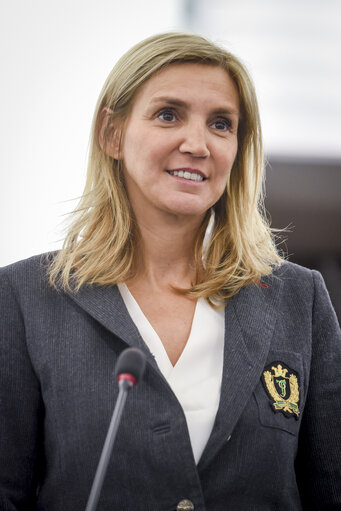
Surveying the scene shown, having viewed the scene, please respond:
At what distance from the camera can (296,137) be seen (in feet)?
7.46

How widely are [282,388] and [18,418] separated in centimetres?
45

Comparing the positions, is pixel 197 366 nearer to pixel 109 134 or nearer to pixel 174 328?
pixel 174 328

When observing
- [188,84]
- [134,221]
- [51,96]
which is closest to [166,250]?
[134,221]

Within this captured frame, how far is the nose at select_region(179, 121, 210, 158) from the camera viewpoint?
1140 millimetres

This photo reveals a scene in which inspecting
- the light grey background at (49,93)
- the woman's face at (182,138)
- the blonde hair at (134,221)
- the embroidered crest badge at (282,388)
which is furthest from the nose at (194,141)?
the light grey background at (49,93)

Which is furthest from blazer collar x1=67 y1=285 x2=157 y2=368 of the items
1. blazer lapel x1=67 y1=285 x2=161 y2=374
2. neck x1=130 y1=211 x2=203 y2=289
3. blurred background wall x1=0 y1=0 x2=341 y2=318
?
blurred background wall x1=0 y1=0 x2=341 y2=318

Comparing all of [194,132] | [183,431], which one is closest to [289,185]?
[194,132]

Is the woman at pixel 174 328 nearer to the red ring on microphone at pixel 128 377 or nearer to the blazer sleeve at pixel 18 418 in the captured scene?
the blazer sleeve at pixel 18 418

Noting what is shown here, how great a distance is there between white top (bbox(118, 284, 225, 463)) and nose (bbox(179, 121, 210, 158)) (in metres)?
0.27

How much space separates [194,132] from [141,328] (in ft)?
1.17

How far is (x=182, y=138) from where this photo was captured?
1.15m

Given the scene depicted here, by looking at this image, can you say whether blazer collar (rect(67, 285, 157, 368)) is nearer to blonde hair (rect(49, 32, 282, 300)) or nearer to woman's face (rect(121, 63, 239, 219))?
blonde hair (rect(49, 32, 282, 300))

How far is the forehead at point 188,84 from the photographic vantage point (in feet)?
3.80

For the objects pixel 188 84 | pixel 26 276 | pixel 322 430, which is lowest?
pixel 322 430
